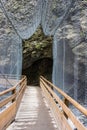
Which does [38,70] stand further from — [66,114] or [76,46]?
[66,114]

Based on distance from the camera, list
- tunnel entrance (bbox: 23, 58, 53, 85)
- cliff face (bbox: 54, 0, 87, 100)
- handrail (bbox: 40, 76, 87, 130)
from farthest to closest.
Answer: tunnel entrance (bbox: 23, 58, 53, 85) → cliff face (bbox: 54, 0, 87, 100) → handrail (bbox: 40, 76, 87, 130)

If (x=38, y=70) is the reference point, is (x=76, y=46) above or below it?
above

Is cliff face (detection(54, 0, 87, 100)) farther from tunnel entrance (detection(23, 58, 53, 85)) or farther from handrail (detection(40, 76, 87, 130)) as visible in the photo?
tunnel entrance (detection(23, 58, 53, 85))

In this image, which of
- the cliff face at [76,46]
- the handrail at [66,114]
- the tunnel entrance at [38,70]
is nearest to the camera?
the handrail at [66,114]

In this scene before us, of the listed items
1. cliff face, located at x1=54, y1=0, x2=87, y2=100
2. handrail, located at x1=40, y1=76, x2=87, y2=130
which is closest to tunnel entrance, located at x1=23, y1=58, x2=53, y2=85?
cliff face, located at x1=54, y1=0, x2=87, y2=100

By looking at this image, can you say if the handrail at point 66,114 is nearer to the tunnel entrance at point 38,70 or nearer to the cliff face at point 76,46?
the cliff face at point 76,46

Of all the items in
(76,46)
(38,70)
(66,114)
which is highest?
(76,46)

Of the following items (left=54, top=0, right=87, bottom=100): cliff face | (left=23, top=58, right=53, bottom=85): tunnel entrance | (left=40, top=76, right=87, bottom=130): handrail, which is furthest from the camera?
Answer: (left=23, top=58, right=53, bottom=85): tunnel entrance

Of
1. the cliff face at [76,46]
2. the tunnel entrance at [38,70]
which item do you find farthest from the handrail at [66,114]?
the tunnel entrance at [38,70]

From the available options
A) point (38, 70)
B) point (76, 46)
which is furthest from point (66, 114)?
point (38, 70)

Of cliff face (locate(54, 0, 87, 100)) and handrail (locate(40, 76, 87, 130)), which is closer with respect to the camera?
handrail (locate(40, 76, 87, 130))

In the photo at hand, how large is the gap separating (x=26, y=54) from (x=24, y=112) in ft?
49.8

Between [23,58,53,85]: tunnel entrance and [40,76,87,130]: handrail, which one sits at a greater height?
[23,58,53,85]: tunnel entrance

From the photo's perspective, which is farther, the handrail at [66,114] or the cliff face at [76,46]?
the cliff face at [76,46]
